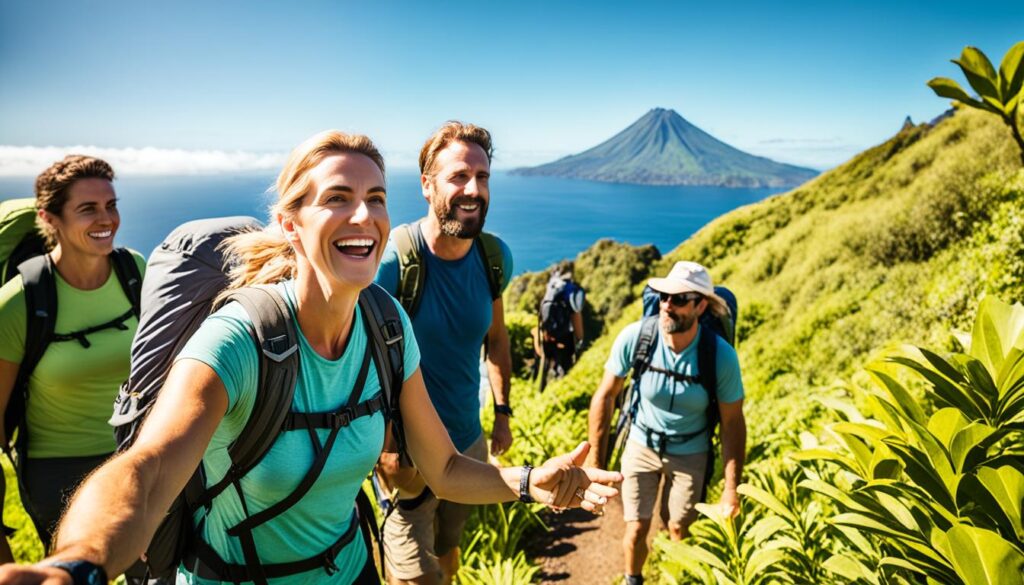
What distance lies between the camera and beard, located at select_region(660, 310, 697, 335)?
3574mm

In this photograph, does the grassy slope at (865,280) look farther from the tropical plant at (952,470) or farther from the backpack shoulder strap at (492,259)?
the backpack shoulder strap at (492,259)

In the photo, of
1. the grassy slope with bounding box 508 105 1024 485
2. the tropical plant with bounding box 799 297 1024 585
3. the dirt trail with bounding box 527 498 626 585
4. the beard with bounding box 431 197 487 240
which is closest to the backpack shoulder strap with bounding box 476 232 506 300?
the beard with bounding box 431 197 487 240

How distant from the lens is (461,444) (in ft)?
10.5

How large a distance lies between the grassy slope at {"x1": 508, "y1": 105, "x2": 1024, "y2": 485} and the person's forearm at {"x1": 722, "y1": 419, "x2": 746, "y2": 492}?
23.8 inches

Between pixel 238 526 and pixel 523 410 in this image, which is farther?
pixel 523 410

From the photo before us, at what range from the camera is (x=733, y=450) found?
362 cm

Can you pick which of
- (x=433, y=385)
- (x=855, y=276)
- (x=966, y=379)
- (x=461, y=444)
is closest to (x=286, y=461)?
(x=433, y=385)

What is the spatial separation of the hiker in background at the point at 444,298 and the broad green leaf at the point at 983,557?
2.14m

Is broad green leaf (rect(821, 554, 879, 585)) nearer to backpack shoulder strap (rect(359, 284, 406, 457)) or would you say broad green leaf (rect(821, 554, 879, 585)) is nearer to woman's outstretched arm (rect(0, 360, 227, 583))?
backpack shoulder strap (rect(359, 284, 406, 457))

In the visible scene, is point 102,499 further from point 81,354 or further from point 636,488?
point 636,488

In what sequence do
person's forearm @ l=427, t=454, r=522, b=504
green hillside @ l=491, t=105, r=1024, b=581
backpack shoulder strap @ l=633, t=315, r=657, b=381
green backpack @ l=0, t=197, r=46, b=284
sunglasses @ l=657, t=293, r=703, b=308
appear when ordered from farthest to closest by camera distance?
green hillside @ l=491, t=105, r=1024, b=581 → backpack shoulder strap @ l=633, t=315, r=657, b=381 → sunglasses @ l=657, t=293, r=703, b=308 → green backpack @ l=0, t=197, r=46, b=284 → person's forearm @ l=427, t=454, r=522, b=504

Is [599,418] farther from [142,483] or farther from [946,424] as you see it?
[142,483]

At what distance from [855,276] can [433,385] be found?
8314 mm

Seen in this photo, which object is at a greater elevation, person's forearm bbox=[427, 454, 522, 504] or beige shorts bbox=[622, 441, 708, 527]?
person's forearm bbox=[427, 454, 522, 504]
